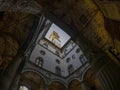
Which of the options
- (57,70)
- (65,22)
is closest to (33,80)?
(57,70)

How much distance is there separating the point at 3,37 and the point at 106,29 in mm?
6079

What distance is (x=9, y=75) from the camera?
9062 millimetres

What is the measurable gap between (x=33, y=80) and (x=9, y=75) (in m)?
8.90

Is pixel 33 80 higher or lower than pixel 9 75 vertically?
lower

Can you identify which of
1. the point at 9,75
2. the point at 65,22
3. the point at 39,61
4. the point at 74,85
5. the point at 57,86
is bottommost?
the point at 74,85

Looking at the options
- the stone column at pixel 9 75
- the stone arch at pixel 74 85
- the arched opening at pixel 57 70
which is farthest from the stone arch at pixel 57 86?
the stone column at pixel 9 75

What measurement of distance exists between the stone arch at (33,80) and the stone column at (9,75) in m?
7.63

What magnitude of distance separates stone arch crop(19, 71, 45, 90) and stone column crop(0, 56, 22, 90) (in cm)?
763

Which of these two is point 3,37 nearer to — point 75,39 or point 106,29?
point 75,39

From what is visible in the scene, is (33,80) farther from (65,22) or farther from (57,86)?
(65,22)

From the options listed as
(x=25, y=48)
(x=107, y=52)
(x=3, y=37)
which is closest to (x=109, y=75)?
(x=107, y=52)

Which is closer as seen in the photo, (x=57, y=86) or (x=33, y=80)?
(x=33, y=80)

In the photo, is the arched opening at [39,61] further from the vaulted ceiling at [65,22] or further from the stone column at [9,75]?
the vaulted ceiling at [65,22]

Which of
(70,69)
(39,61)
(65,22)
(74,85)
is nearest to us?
(65,22)
